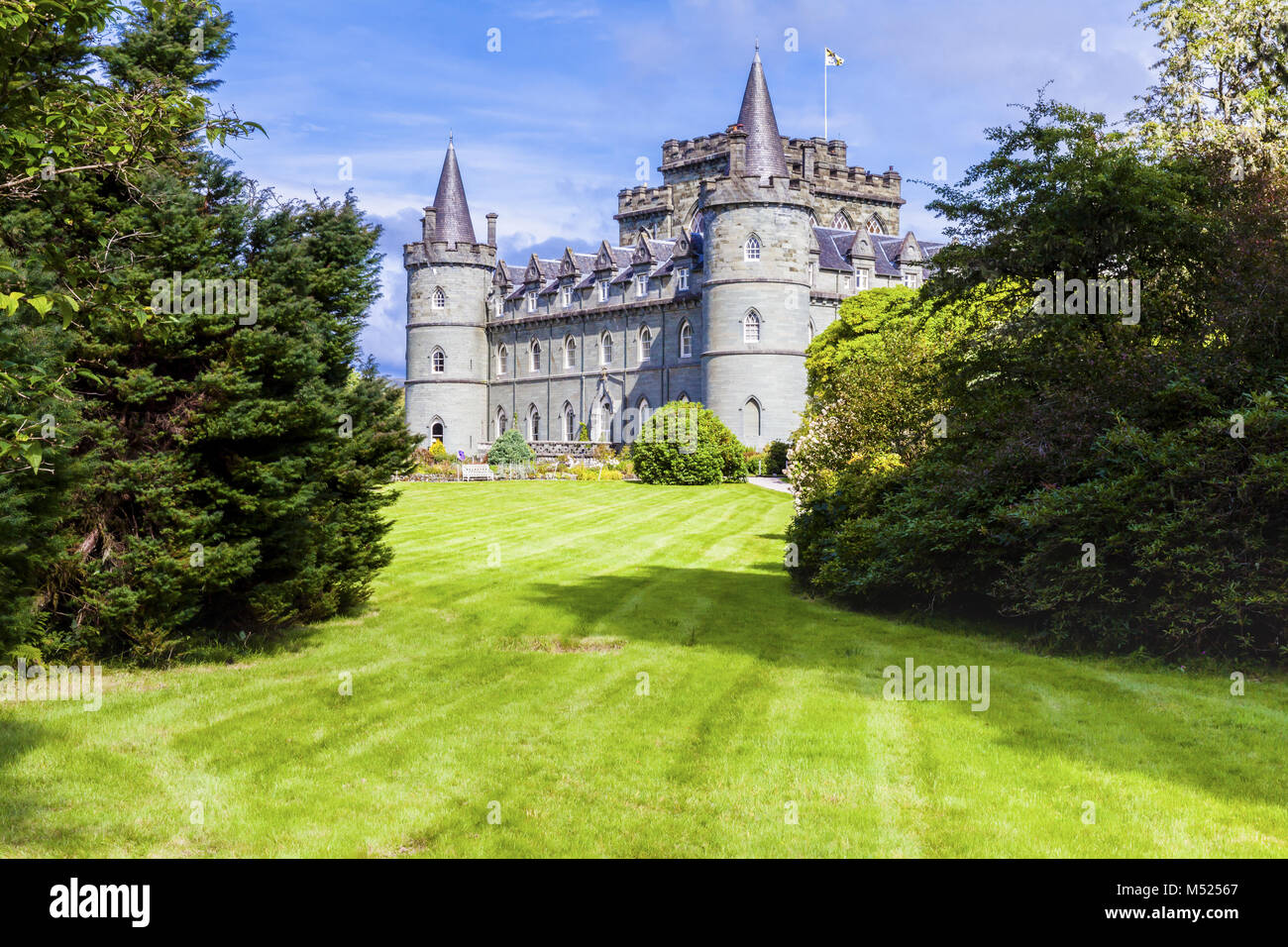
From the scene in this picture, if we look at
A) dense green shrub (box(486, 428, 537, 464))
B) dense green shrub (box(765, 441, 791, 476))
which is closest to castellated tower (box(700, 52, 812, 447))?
dense green shrub (box(765, 441, 791, 476))

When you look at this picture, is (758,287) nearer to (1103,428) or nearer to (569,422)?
(569,422)

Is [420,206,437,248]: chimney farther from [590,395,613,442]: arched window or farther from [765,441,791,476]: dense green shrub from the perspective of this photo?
[765,441,791,476]: dense green shrub

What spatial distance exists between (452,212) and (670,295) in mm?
17249

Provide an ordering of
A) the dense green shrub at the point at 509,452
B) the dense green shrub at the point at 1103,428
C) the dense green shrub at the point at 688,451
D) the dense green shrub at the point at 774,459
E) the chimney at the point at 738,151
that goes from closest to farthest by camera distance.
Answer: the dense green shrub at the point at 1103,428 → the dense green shrub at the point at 688,451 → the dense green shrub at the point at 774,459 → the dense green shrub at the point at 509,452 → the chimney at the point at 738,151

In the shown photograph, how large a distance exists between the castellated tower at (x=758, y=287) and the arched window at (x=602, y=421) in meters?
12.5

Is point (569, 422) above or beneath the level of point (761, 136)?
beneath

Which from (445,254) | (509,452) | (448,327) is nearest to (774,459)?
(509,452)

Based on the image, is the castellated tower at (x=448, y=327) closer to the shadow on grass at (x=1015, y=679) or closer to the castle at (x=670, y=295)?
the castle at (x=670, y=295)

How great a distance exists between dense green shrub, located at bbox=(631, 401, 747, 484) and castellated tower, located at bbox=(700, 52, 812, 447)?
26.4 feet

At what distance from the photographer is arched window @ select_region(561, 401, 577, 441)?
64812mm

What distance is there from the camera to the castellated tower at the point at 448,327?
66312mm

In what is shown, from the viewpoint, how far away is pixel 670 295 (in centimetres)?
5872

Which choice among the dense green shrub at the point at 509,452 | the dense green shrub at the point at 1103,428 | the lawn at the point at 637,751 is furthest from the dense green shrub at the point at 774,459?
the lawn at the point at 637,751
